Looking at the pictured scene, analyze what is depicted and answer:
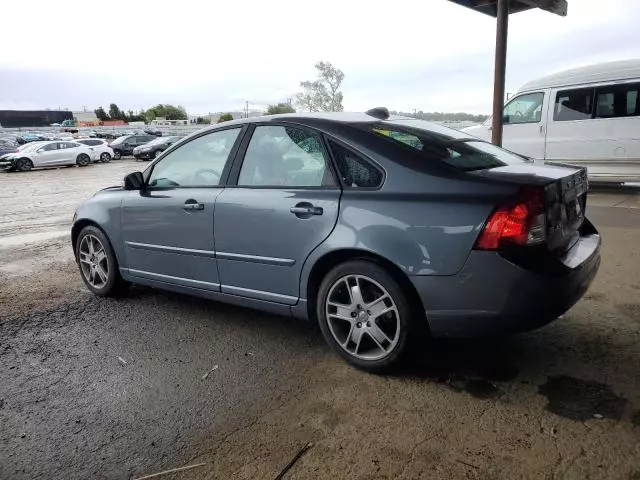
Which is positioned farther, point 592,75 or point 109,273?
point 592,75

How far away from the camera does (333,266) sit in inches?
120

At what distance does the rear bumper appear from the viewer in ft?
8.25

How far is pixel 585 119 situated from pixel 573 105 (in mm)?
364

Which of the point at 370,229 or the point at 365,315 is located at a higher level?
the point at 370,229

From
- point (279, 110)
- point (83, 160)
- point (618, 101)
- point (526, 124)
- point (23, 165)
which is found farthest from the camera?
point (83, 160)

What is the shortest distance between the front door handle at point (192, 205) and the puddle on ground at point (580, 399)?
243 cm

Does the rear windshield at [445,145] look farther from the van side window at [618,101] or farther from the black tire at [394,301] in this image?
the van side window at [618,101]

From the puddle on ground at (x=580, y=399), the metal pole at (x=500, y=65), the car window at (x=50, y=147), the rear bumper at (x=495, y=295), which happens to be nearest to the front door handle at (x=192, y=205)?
the rear bumper at (x=495, y=295)

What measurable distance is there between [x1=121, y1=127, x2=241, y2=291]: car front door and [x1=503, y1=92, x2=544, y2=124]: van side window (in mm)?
8660

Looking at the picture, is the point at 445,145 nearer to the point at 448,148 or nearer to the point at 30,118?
the point at 448,148

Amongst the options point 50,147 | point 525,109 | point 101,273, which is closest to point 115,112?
point 50,147

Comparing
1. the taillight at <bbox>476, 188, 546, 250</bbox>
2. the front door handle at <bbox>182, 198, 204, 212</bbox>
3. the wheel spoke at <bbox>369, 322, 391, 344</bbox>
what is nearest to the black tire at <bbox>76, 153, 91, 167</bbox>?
the front door handle at <bbox>182, 198, 204, 212</bbox>

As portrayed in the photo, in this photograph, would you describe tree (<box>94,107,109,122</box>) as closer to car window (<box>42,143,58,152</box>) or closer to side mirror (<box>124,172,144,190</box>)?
car window (<box>42,143,58,152</box>)

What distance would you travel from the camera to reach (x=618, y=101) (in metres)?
9.58
